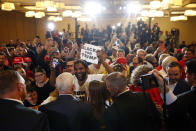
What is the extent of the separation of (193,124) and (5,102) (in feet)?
4.62

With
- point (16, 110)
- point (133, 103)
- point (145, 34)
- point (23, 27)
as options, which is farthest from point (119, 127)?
point (23, 27)

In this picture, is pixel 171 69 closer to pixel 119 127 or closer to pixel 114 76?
pixel 114 76

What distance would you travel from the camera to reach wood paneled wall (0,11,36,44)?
469 inches

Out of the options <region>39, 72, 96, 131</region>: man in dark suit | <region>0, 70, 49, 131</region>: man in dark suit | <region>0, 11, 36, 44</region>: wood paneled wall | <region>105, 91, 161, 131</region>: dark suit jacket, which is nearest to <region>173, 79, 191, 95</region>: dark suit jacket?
<region>105, 91, 161, 131</region>: dark suit jacket

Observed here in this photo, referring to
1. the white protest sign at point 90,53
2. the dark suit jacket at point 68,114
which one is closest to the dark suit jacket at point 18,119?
the dark suit jacket at point 68,114

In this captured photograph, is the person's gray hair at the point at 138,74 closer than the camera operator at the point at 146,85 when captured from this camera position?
No

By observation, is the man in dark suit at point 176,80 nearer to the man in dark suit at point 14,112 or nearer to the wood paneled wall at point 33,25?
the man in dark suit at point 14,112

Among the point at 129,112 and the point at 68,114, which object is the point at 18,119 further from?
the point at 129,112

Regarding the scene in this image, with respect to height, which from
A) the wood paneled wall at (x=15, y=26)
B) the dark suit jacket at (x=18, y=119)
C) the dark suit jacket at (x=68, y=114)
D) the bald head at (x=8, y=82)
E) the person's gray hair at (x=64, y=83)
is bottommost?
the dark suit jacket at (x=68, y=114)

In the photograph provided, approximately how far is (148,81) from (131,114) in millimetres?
298

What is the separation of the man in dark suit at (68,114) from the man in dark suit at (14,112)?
327 millimetres

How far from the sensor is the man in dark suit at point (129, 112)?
1.64 metres

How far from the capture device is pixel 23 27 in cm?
1436

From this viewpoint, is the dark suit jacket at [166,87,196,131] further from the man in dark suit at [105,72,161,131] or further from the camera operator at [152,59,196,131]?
the man in dark suit at [105,72,161,131]
